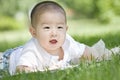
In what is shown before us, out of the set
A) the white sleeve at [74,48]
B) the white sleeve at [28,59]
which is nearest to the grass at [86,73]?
the white sleeve at [28,59]

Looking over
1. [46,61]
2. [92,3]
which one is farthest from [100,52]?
[92,3]

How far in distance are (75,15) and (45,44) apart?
10.1 metres

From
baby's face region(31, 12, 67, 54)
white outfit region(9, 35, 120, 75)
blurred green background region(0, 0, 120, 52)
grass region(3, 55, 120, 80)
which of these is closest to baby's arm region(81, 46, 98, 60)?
white outfit region(9, 35, 120, 75)

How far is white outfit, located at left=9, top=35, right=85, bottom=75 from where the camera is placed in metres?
4.29

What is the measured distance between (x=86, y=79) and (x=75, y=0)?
35.3ft

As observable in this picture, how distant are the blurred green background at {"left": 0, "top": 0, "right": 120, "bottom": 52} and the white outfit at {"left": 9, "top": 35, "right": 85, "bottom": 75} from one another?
802 centimetres

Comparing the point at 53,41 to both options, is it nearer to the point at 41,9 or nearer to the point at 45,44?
the point at 45,44

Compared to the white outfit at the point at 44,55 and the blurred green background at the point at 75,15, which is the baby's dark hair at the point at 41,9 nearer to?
the white outfit at the point at 44,55

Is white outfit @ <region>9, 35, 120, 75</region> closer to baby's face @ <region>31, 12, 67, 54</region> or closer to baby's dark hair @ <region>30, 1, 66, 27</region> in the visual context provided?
baby's face @ <region>31, 12, 67, 54</region>

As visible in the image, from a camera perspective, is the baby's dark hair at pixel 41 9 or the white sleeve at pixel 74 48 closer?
the baby's dark hair at pixel 41 9

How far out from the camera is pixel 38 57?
4.43m

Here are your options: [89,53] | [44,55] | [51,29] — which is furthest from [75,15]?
[51,29]

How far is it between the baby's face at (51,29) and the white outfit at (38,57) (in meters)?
0.09

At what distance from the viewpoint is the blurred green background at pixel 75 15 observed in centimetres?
1310
